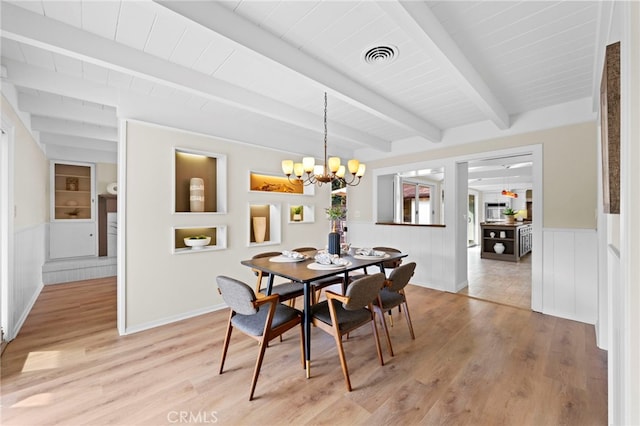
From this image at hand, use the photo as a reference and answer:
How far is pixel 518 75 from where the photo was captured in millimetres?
2426

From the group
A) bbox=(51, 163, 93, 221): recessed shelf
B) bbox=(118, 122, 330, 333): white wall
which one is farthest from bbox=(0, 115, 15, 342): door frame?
bbox=(51, 163, 93, 221): recessed shelf

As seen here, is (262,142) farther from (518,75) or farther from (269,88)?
(518,75)

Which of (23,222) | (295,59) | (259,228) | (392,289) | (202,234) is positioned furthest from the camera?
(259,228)

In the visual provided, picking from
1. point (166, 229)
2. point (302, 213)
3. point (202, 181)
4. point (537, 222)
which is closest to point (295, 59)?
point (202, 181)

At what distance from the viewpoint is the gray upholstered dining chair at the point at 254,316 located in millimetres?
1773

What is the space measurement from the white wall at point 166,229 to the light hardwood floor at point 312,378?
1.00 feet

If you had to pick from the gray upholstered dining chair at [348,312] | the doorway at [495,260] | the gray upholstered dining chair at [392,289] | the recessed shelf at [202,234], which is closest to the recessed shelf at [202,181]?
the recessed shelf at [202,234]

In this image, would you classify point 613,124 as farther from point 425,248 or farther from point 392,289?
point 425,248

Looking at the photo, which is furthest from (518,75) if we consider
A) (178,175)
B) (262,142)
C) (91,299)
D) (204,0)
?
(91,299)

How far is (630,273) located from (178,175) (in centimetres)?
373

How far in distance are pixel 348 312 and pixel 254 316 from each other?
28.2 inches

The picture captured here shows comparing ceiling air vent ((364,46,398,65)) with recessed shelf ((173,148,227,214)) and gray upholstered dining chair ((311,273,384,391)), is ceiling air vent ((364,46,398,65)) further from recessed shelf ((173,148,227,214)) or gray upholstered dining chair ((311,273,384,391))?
recessed shelf ((173,148,227,214))

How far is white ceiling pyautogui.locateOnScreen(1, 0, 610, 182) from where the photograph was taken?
1.58 metres

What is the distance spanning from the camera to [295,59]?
1946mm
